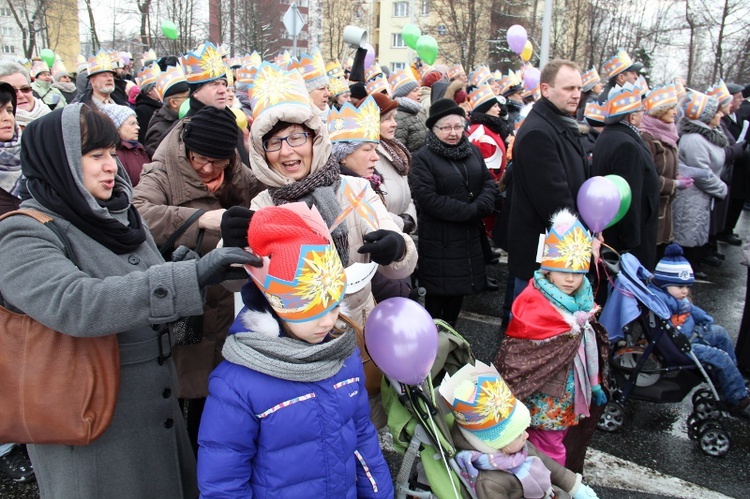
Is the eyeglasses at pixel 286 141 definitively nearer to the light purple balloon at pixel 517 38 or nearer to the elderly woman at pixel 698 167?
the elderly woman at pixel 698 167

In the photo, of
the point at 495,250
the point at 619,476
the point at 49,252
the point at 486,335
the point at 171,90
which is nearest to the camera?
the point at 49,252

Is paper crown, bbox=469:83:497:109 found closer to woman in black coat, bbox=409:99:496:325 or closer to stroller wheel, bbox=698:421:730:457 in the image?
woman in black coat, bbox=409:99:496:325

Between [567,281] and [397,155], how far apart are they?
1826 mm

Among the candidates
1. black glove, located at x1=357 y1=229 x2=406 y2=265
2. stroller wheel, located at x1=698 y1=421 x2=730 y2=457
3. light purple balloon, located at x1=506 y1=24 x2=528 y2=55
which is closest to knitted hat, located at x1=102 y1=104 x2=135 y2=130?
black glove, located at x1=357 y1=229 x2=406 y2=265

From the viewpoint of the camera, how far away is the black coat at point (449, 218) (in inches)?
196

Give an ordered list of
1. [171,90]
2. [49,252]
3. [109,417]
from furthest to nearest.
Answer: [171,90] → [109,417] → [49,252]

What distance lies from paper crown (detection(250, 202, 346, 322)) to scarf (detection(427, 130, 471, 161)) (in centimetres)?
321

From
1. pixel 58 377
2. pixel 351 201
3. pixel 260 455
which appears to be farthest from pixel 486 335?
pixel 58 377

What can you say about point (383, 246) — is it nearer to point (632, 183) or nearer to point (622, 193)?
point (622, 193)

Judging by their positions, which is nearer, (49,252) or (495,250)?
(49,252)

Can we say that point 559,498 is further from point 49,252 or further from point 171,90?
point 171,90

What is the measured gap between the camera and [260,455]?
198cm

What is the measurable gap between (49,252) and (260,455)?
922mm

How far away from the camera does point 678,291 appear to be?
406cm
